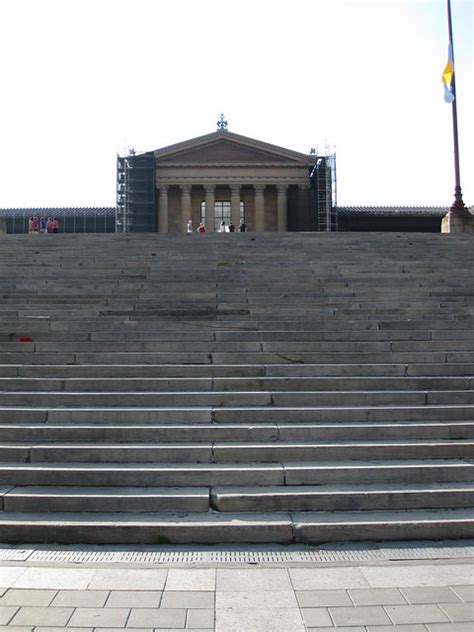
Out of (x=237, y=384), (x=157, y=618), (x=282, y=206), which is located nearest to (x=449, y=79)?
(x=237, y=384)

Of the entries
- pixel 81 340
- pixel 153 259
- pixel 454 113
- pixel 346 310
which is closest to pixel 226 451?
pixel 81 340

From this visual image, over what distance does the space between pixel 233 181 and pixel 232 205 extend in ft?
6.28

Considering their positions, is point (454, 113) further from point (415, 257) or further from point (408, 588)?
point (408, 588)

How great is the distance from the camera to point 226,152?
4603cm

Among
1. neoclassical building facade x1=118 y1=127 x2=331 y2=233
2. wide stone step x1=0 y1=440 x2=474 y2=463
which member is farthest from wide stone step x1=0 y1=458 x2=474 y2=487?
neoclassical building facade x1=118 y1=127 x2=331 y2=233

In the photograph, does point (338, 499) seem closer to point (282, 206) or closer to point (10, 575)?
point (10, 575)

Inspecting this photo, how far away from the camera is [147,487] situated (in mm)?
5535

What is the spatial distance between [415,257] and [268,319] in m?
6.46

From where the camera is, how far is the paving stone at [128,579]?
411 centimetres

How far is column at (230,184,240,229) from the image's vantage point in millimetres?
44703

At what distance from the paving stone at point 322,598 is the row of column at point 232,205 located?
41.5m

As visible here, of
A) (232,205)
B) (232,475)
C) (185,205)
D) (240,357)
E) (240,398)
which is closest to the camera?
(232,475)

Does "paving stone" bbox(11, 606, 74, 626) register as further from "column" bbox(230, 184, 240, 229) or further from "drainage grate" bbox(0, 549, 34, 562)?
"column" bbox(230, 184, 240, 229)

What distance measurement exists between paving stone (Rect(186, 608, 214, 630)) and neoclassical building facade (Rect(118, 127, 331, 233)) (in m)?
41.5
